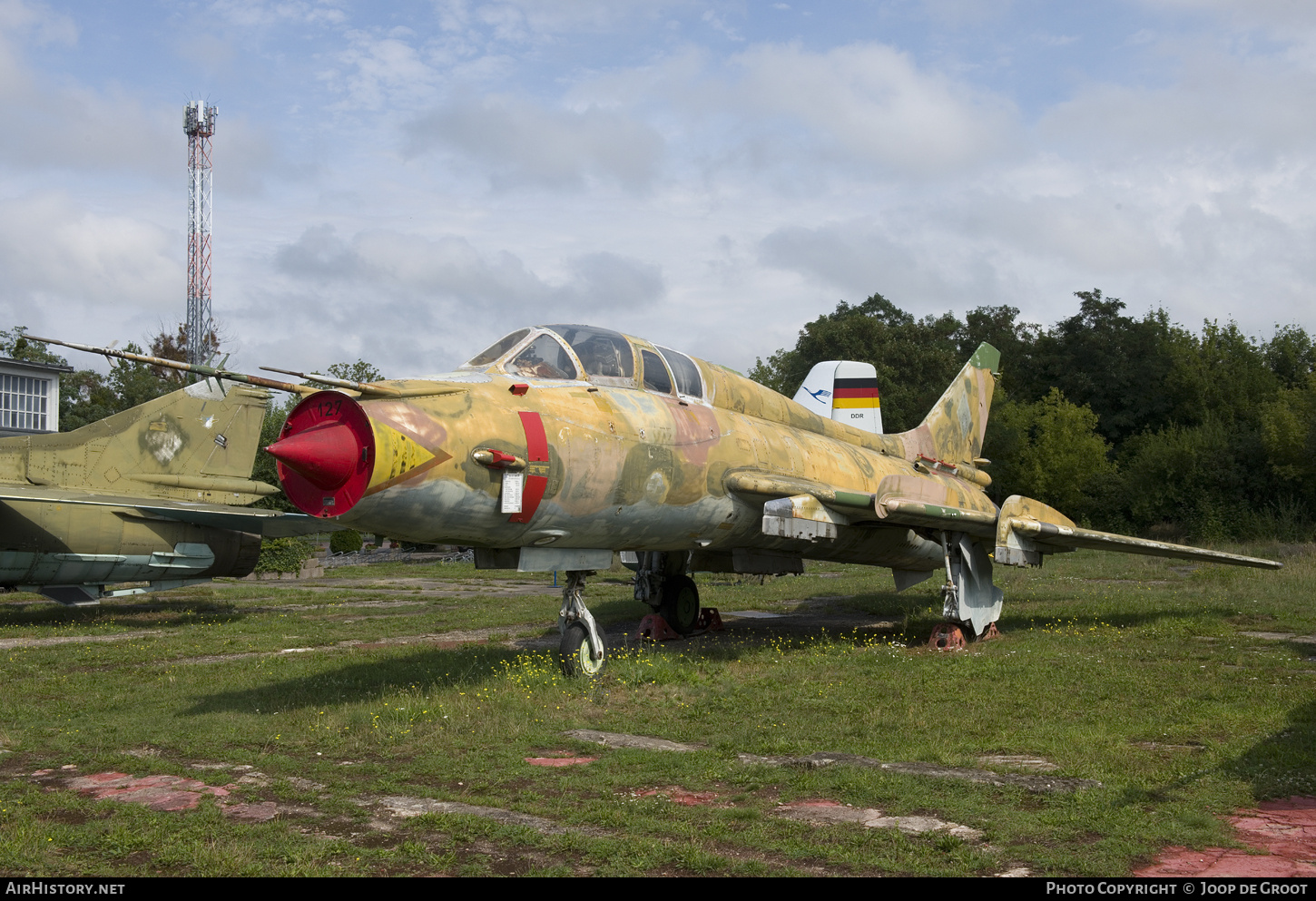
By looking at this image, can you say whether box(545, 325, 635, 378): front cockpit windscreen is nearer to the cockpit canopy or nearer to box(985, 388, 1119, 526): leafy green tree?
the cockpit canopy

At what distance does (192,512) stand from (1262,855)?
1883 centimetres

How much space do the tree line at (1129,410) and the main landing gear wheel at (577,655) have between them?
37.9m

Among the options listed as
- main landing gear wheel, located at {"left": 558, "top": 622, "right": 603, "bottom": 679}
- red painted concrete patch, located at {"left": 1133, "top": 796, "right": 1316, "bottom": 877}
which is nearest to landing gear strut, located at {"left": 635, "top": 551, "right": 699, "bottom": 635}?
main landing gear wheel, located at {"left": 558, "top": 622, "right": 603, "bottom": 679}

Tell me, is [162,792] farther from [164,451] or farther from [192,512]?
[164,451]

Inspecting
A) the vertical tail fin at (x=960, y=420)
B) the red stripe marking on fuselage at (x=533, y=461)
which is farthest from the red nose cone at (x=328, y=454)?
the vertical tail fin at (x=960, y=420)

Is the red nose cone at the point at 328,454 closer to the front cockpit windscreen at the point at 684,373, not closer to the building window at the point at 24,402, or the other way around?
the front cockpit windscreen at the point at 684,373

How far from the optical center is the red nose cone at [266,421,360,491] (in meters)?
8.32

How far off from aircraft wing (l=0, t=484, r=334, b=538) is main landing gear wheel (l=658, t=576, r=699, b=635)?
20.6 ft

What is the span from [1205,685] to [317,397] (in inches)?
389

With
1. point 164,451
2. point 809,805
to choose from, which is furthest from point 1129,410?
point 809,805

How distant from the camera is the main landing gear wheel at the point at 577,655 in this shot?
11148 mm

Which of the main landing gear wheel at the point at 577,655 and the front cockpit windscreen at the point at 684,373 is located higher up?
the front cockpit windscreen at the point at 684,373

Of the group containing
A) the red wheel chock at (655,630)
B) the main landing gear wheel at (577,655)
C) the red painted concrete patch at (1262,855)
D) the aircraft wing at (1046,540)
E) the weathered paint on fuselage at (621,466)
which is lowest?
the red wheel chock at (655,630)

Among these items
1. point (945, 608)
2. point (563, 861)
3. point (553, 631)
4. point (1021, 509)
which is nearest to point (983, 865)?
point (563, 861)
